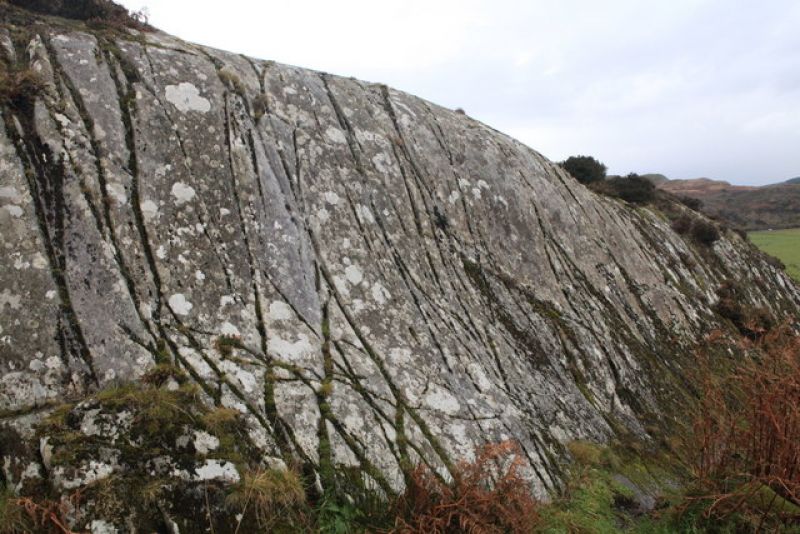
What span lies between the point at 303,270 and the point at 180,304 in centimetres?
196

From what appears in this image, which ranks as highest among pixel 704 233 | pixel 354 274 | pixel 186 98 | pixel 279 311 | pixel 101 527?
pixel 186 98

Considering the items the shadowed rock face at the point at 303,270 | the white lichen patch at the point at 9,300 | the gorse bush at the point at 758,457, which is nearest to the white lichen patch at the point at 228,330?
the shadowed rock face at the point at 303,270

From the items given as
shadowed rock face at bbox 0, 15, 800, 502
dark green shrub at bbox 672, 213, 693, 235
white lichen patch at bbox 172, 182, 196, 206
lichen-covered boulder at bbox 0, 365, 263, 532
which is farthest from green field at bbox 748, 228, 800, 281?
lichen-covered boulder at bbox 0, 365, 263, 532

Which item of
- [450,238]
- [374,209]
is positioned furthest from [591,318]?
[374,209]

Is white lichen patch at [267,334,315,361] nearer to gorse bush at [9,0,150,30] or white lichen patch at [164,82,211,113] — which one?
white lichen patch at [164,82,211,113]

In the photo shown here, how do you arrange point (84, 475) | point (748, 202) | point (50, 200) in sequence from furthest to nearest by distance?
point (748, 202), point (50, 200), point (84, 475)

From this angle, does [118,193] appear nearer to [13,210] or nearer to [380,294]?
[13,210]

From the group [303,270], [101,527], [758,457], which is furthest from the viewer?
[303,270]

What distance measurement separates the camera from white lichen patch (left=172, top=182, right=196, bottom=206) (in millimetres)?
7520

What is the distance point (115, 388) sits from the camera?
214 inches

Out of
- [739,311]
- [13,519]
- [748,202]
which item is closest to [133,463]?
[13,519]

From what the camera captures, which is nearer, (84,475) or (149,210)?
(84,475)

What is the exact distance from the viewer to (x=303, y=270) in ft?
25.8

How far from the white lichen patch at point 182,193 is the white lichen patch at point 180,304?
5.44ft
